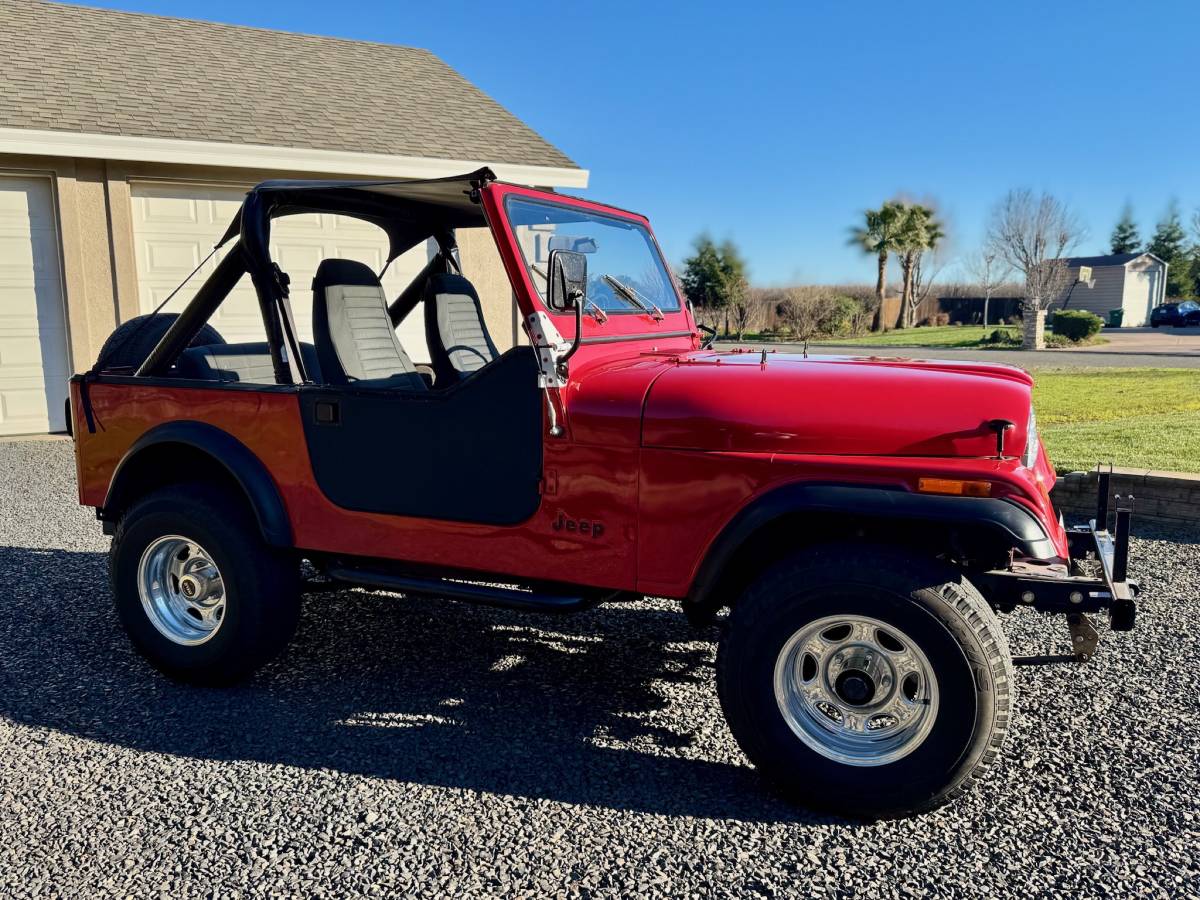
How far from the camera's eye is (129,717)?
3557 mm

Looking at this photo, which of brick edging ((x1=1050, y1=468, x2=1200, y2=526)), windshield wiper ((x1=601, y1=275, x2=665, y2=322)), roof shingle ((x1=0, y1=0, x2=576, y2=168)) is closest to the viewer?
windshield wiper ((x1=601, y1=275, x2=665, y2=322))

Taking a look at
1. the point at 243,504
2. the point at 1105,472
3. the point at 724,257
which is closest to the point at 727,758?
the point at 1105,472

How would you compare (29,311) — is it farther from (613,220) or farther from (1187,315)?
(1187,315)

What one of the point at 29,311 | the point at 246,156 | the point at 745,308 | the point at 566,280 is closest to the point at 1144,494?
the point at 566,280

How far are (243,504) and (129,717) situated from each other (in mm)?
934

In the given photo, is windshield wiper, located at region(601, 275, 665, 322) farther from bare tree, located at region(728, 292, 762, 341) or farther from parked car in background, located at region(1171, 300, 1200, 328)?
parked car in background, located at region(1171, 300, 1200, 328)

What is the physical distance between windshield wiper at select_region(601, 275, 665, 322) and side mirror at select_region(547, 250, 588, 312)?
676 mm

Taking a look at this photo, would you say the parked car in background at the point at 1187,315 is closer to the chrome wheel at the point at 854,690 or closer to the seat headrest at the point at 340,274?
the seat headrest at the point at 340,274

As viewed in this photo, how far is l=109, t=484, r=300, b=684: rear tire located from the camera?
3748mm

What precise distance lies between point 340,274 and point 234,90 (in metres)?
9.80

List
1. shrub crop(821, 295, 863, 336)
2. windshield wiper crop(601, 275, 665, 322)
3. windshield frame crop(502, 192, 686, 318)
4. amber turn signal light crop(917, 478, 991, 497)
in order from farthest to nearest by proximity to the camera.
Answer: shrub crop(821, 295, 863, 336)
windshield wiper crop(601, 275, 665, 322)
windshield frame crop(502, 192, 686, 318)
amber turn signal light crop(917, 478, 991, 497)

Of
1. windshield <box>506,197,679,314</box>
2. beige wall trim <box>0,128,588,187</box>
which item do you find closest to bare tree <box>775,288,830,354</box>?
beige wall trim <box>0,128,588,187</box>

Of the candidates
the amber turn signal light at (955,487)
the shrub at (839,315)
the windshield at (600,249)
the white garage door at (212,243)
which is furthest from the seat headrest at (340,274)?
the shrub at (839,315)

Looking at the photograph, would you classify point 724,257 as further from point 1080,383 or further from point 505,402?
point 505,402
